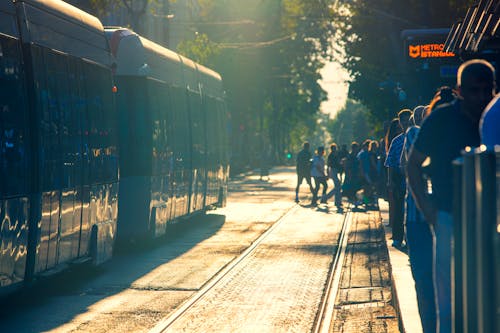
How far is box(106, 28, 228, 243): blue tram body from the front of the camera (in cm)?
1589

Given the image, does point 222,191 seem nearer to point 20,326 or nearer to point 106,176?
point 106,176

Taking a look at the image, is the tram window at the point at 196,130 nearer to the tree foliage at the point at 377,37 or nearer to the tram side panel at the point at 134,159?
the tram side panel at the point at 134,159

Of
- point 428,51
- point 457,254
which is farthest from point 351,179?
point 457,254

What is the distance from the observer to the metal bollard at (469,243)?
4480 millimetres

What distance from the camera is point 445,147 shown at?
5984 millimetres

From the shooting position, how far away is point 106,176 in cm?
1346

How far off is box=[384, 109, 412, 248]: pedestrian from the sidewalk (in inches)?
14.7

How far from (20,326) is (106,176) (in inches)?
154

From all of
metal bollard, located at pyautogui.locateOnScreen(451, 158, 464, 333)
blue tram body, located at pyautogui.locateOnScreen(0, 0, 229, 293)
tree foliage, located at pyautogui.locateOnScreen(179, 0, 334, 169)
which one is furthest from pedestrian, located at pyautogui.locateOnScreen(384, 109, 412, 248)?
tree foliage, located at pyautogui.locateOnScreen(179, 0, 334, 169)

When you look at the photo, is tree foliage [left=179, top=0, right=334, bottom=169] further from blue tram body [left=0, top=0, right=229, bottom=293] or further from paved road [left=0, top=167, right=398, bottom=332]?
paved road [left=0, top=167, right=398, bottom=332]

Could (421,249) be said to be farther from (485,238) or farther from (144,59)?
(144,59)

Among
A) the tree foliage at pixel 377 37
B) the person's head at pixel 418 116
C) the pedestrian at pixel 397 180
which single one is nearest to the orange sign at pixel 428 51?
the pedestrian at pixel 397 180

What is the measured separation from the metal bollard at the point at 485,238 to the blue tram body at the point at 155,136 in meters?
11.6

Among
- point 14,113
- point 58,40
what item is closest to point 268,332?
point 14,113
